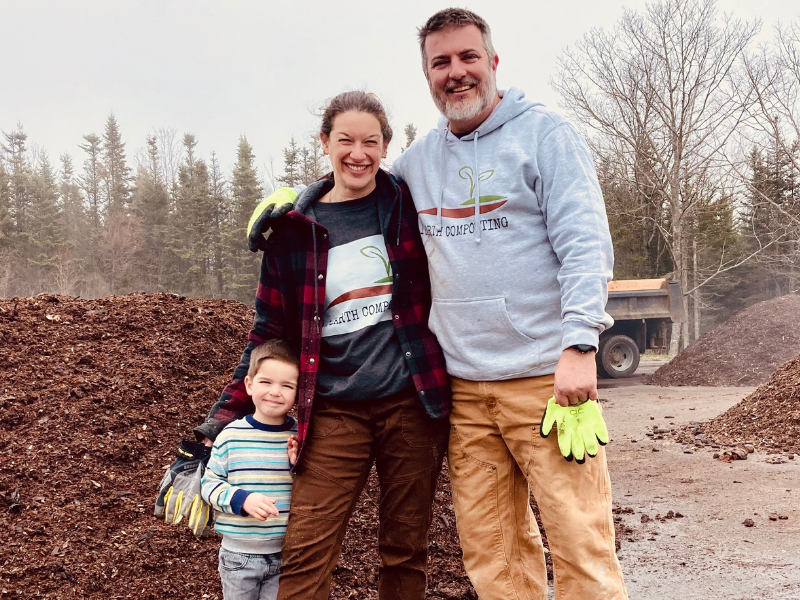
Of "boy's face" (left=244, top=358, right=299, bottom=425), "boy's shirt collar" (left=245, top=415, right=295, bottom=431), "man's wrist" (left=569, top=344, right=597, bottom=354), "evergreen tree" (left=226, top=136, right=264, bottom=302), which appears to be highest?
"evergreen tree" (left=226, top=136, right=264, bottom=302)

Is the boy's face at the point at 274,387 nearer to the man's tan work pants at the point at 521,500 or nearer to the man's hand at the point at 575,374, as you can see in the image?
the man's tan work pants at the point at 521,500

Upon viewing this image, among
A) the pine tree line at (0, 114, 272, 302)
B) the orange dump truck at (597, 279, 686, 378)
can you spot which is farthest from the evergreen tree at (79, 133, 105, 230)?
the orange dump truck at (597, 279, 686, 378)

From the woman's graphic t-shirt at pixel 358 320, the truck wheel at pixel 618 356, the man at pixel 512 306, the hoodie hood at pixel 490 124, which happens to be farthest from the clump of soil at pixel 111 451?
the truck wheel at pixel 618 356

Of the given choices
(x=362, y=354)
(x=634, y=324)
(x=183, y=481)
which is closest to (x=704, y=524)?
(x=362, y=354)

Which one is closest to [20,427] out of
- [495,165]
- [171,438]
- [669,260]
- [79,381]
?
[79,381]

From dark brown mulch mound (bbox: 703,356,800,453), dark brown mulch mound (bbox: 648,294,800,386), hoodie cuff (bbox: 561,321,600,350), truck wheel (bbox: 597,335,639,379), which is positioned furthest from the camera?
truck wheel (bbox: 597,335,639,379)

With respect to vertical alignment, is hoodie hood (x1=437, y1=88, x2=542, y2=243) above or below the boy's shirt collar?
above

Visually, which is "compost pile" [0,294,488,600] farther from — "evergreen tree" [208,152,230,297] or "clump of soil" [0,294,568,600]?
"evergreen tree" [208,152,230,297]

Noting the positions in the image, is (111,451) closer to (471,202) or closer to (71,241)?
(471,202)

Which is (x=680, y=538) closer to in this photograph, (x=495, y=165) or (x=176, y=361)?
(x=495, y=165)

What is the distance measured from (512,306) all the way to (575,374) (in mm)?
318

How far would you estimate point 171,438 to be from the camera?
425cm

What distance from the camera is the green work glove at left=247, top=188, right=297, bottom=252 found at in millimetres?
2436

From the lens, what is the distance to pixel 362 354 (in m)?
2.41
